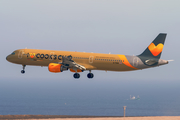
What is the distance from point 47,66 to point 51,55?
3.36m

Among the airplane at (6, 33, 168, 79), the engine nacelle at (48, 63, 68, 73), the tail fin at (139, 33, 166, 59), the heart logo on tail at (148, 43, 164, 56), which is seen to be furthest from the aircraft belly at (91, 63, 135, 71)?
the engine nacelle at (48, 63, 68, 73)

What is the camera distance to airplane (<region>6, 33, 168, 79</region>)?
195ft

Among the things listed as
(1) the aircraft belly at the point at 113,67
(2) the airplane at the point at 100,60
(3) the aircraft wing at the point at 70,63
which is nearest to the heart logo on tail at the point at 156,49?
(2) the airplane at the point at 100,60

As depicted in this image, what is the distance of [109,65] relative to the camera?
60.3m

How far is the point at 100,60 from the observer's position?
6062 centimetres

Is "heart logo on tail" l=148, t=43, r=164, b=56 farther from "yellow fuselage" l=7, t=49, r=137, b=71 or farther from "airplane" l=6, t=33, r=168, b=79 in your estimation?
"yellow fuselage" l=7, t=49, r=137, b=71

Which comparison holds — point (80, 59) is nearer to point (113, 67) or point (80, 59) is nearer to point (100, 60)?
point (100, 60)

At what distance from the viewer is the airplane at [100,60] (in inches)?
2340

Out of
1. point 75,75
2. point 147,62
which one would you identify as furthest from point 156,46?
point 75,75

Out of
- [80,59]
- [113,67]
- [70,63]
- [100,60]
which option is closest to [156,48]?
[113,67]

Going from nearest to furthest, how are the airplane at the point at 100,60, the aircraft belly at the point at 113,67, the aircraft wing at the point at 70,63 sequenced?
Answer: the aircraft wing at the point at 70,63, the airplane at the point at 100,60, the aircraft belly at the point at 113,67

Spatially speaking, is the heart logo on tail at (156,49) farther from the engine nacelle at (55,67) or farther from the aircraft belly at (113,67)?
the engine nacelle at (55,67)

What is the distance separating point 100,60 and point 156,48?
12.5 metres

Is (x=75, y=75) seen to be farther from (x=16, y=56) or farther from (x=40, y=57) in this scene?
(x=16, y=56)
